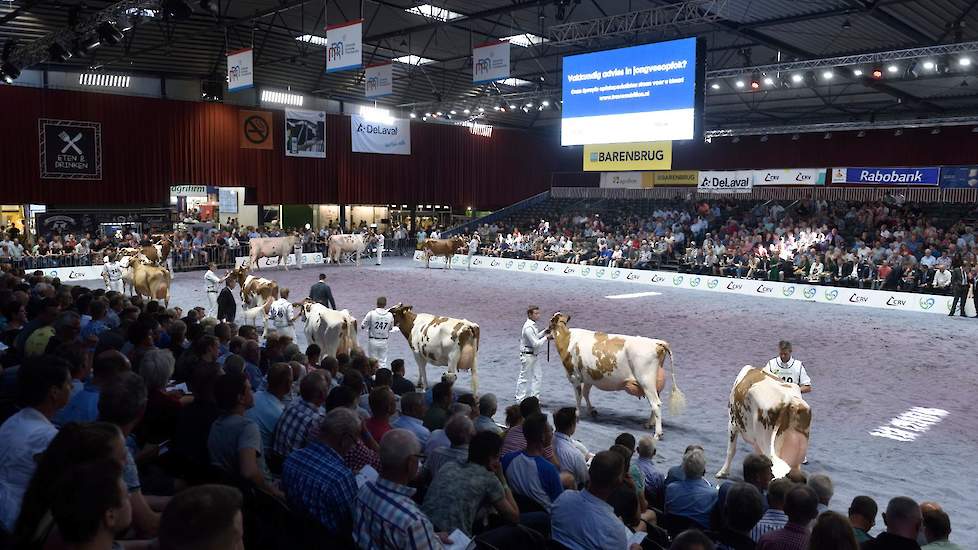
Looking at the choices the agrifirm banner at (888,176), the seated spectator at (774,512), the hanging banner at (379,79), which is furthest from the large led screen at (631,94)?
the seated spectator at (774,512)

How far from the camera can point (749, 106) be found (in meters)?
34.8

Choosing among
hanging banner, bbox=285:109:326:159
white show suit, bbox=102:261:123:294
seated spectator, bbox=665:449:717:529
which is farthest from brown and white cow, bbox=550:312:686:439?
hanging banner, bbox=285:109:326:159

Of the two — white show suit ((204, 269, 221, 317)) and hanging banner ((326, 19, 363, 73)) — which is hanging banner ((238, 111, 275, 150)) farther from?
white show suit ((204, 269, 221, 317))

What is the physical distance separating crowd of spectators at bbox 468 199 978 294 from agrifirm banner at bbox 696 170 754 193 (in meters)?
0.68

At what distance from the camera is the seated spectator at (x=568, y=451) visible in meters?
5.33

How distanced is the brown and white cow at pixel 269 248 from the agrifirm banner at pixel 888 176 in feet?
74.1

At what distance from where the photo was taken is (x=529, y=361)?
34.3ft

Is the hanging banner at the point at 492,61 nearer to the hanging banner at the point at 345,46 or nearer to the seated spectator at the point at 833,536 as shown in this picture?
the hanging banner at the point at 345,46

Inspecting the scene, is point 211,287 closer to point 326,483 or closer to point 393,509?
point 326,483

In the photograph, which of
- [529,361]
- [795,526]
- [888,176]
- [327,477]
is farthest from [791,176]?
[327,477]

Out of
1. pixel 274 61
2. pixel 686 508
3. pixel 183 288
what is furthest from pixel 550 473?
pixel 274 61

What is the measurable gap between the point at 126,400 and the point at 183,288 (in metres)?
20.1

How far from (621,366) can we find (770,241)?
62.3 feet

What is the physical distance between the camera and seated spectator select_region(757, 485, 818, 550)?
12.1ft
